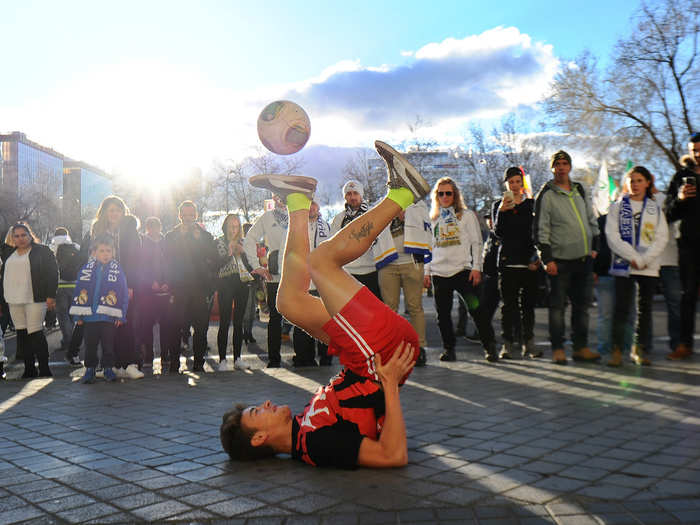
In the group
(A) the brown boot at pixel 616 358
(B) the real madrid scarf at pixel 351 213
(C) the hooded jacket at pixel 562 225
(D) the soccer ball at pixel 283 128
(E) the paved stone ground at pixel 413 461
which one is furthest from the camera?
(B) the real madrid scarf at pixel 351 213

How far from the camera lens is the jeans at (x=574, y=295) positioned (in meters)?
8.38

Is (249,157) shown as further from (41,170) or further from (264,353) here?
(41,170)

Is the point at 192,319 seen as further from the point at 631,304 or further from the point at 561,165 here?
the point at 631,304

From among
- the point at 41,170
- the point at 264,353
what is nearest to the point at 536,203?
the point at 264,353

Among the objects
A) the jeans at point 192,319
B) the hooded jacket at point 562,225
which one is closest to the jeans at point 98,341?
the jeans at point 192,319

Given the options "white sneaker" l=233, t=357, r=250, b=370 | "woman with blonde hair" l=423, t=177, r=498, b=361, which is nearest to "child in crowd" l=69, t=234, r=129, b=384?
"white sneaker" l=233, t=357, r=250, b=370

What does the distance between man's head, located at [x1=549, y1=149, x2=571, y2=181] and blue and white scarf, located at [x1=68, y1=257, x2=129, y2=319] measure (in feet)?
17.5

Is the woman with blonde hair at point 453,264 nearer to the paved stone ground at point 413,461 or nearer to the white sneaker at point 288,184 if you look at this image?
the paved stone ground at point 413,461

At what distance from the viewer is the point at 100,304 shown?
796cm

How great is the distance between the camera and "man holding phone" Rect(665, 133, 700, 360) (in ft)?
27.5

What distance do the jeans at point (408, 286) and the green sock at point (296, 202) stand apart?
12.5 ft

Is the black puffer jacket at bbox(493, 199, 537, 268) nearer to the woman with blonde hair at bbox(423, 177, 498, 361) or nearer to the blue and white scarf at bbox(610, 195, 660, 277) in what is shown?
the woman with blonde hair at bbox(423, 177, 498, 361)

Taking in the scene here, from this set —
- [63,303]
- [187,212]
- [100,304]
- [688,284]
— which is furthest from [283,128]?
[63,303]

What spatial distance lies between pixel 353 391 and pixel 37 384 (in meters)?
5.09
